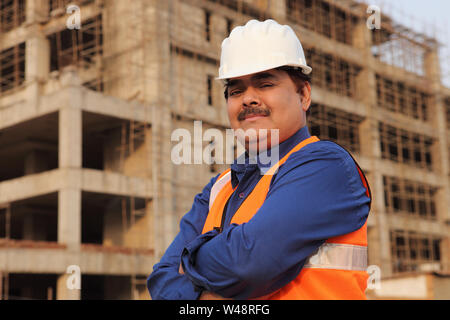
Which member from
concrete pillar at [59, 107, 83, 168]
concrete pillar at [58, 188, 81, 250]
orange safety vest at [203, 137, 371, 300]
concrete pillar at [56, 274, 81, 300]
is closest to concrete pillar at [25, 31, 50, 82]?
concrete pillar at [59, 107, 83, 168]

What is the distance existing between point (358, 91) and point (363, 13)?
482cm

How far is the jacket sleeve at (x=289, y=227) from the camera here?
1.78 meters

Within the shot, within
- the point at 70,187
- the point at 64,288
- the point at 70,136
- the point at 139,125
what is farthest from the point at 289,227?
the point at 139,125

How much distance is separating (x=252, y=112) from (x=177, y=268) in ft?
2.23

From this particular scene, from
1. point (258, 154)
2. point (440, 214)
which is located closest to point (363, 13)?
point (440, 214)

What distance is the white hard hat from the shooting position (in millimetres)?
2090

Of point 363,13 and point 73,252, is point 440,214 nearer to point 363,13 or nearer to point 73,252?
point 363,13

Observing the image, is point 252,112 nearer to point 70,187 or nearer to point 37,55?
point 70,187

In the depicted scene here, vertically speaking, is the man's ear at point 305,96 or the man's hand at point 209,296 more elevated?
the man's ear at point 305,96

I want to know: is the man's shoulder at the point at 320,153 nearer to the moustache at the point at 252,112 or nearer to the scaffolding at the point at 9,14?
the moustache at the point at 252,112

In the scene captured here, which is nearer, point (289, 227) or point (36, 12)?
point (289, 227)

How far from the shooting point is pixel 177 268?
2.32m

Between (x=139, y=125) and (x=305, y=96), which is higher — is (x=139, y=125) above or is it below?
above

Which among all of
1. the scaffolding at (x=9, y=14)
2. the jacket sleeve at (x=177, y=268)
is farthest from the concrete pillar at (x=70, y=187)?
the jacket sleeve at (x=177, y=268)
